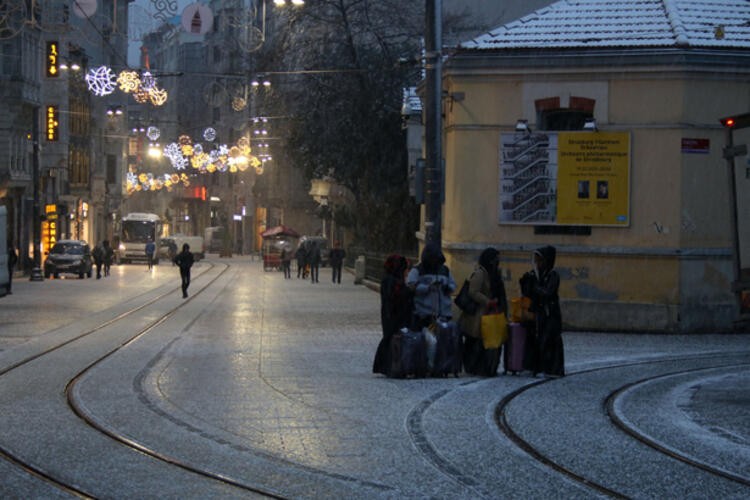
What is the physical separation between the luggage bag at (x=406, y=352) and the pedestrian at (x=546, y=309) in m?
1.50

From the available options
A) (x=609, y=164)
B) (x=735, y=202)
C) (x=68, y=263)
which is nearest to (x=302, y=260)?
(x=68, y=263)

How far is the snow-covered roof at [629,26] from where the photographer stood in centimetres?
2580

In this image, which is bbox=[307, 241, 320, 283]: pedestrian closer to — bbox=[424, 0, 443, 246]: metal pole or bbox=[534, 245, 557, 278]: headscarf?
bbox=[424, 0, 443, 246]: metal pole

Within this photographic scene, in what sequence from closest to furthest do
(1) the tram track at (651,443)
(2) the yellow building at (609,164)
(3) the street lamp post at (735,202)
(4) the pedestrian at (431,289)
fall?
(1) the tram track at (651,443)
(3) the street lamp post at (735,202)
(4) the pedestrian at (431,289)
(2) the yellow building at (609,164)

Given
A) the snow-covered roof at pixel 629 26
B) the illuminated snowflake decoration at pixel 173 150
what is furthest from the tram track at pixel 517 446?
the illuminated snowflake decoration at pixel 173 150

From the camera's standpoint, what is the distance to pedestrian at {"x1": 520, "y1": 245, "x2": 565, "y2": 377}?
1681 cm

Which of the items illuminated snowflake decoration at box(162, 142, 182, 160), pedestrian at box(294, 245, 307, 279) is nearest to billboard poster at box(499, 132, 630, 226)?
pedestrian at box(294, 245, 307, 279)

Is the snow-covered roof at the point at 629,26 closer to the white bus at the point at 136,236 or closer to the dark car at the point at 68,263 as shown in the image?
the dark car at the point at 68,263

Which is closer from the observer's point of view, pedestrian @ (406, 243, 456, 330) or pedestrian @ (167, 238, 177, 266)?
pedestrian @ (406, 243, 456, 330)

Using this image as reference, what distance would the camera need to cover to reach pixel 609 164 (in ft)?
84.3

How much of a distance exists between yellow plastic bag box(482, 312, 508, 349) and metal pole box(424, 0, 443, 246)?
5.67 m

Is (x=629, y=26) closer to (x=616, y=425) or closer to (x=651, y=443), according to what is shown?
(x=616, y=425)

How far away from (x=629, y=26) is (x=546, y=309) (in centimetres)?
1137

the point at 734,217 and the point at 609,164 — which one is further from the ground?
the point at 609,164
